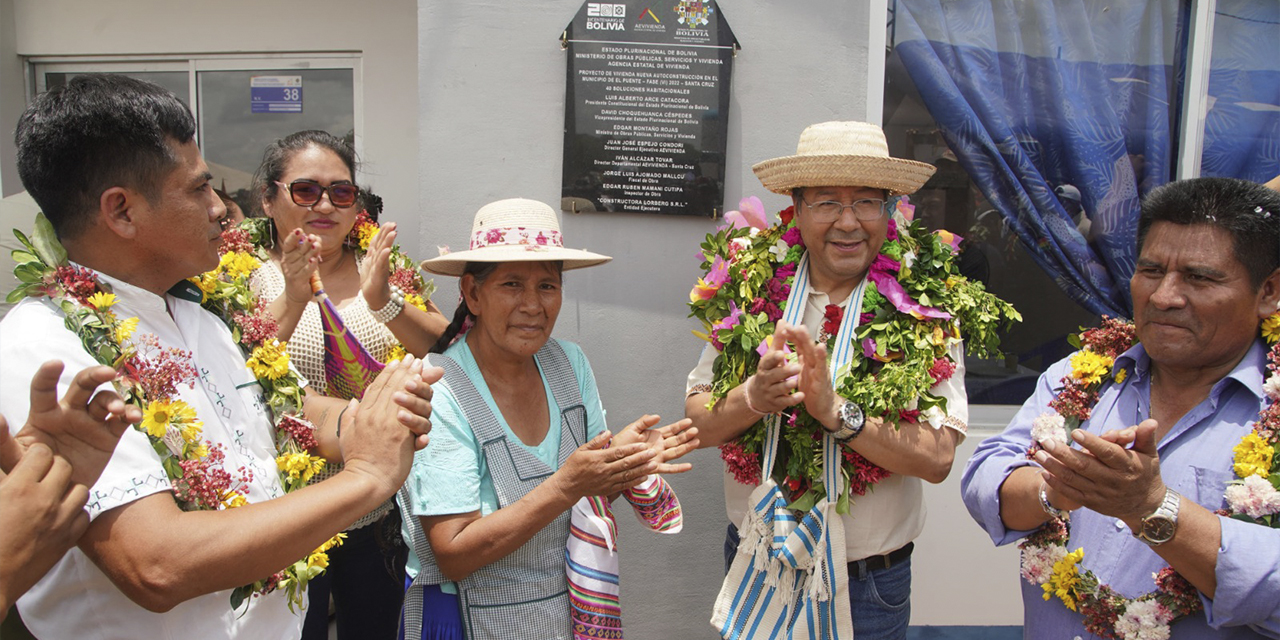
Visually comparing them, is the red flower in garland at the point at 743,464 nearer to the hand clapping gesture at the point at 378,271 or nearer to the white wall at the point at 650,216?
the white wall at the point at 650,216

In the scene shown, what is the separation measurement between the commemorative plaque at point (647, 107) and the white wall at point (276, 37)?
168 centimetres

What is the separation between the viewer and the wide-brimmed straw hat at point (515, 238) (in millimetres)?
2348

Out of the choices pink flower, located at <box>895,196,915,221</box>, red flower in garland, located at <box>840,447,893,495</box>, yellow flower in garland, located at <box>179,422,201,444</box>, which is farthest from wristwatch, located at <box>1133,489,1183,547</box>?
yellow flower in garland, located at <box>179,422,201,444</box>

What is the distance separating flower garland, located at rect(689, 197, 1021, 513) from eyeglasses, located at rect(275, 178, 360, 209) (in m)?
1.37

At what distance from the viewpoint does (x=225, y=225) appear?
314cm

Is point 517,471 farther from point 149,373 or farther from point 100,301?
point 100,301

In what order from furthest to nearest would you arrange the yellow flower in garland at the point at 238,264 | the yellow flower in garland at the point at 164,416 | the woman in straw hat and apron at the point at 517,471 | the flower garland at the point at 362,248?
the flower garland at the point at 362,248, the yellow flower in garland at the point at 238,264, the woman in straw hat and apron at the point at 517,471, the yellow flower in garland at the point at 164,416

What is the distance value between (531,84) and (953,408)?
2.14 metres

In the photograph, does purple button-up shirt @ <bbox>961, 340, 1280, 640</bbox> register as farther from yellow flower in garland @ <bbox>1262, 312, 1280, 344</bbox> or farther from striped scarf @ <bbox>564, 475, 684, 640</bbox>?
striped scarf @ <bbox>564, 475, 684, 640</bbox>

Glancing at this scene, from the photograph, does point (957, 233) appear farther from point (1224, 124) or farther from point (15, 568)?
point (15, 568)

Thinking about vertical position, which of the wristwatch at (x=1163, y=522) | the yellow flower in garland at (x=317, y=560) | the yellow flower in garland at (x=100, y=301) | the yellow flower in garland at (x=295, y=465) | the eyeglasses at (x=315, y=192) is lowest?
the yellow flower in garland at (x=317, y=560)

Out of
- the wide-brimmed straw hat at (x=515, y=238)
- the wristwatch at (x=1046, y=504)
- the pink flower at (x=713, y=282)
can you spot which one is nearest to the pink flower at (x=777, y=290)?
the pink flower at (x=713, y=282)

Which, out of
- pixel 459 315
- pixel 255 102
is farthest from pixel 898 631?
pixel 255 102

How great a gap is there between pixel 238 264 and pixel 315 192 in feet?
1.23
